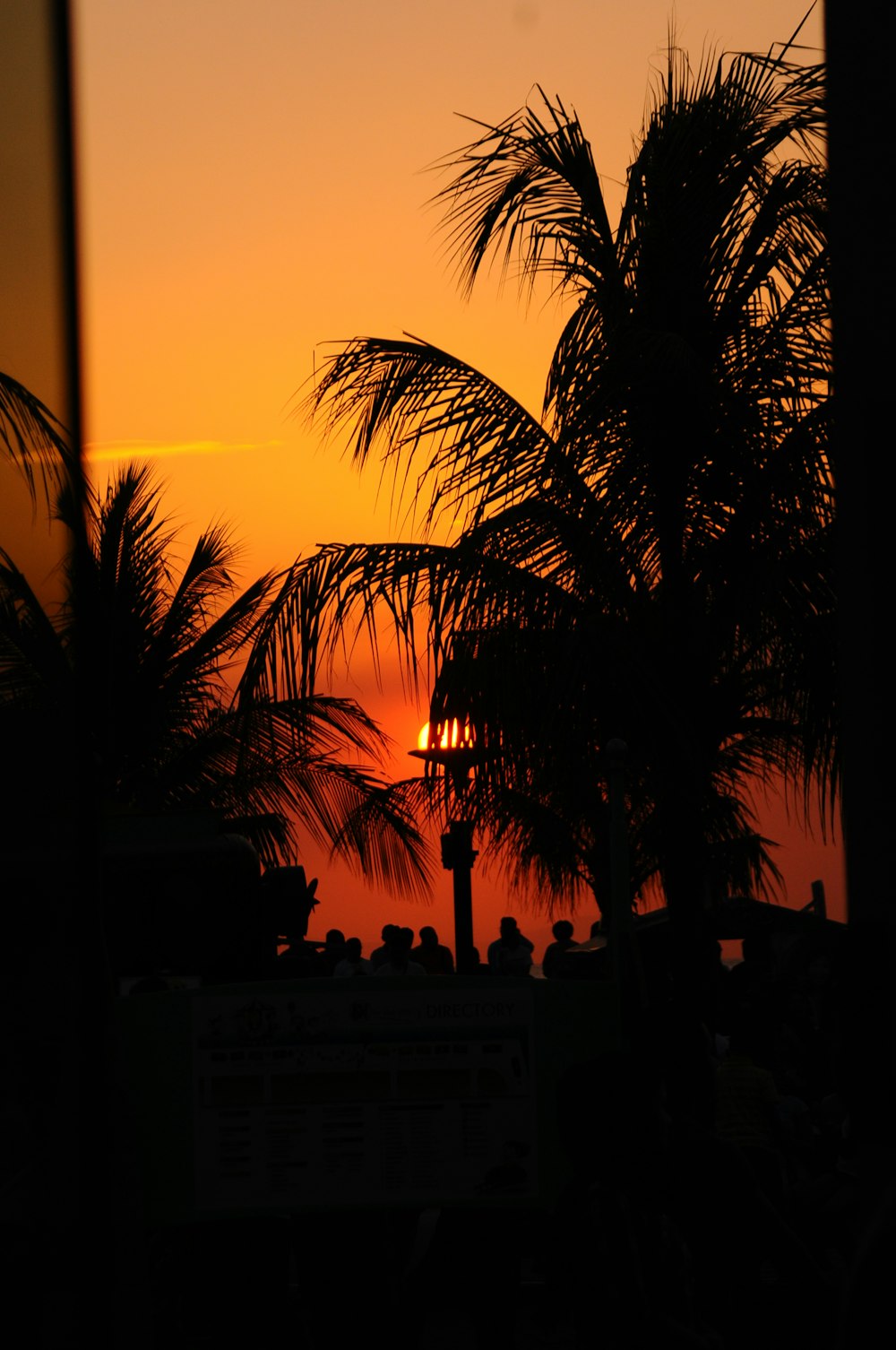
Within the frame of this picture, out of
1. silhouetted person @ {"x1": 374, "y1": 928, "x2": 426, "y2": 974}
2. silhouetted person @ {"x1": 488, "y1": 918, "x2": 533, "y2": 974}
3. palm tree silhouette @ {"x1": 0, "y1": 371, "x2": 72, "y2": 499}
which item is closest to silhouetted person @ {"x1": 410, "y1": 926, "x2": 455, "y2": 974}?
silhouetted person @ {"x1": 488, "y1": 918, "x2": 533, "y2": 974}

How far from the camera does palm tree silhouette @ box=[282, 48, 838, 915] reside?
8289 mm

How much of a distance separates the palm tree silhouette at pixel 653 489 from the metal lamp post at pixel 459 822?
18 centimetres

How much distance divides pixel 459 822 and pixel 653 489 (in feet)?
8.84

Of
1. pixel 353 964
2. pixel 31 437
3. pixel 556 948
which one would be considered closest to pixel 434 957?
pixel 353 964

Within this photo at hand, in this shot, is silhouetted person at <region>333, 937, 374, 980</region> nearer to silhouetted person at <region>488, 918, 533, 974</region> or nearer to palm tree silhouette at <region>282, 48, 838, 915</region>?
silhouetted person at <region>488, 918, 533, 974</region>

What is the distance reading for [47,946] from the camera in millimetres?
3395

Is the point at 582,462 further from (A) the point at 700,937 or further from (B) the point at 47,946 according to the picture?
(B) the point at 47,946

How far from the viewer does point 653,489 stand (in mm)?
8656

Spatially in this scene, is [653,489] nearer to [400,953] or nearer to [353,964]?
[400,953]

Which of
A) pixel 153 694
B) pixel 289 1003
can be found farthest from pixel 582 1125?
pixel 153 694

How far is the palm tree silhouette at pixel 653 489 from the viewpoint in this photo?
27.2 ft

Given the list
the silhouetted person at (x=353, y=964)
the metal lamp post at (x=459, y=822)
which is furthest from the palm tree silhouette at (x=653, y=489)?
the silhouetted person at (x=353, y=964)

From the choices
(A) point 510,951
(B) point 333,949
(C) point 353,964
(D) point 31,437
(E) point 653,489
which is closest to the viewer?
(D) point 31,437

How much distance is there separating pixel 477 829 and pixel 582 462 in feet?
10.1
